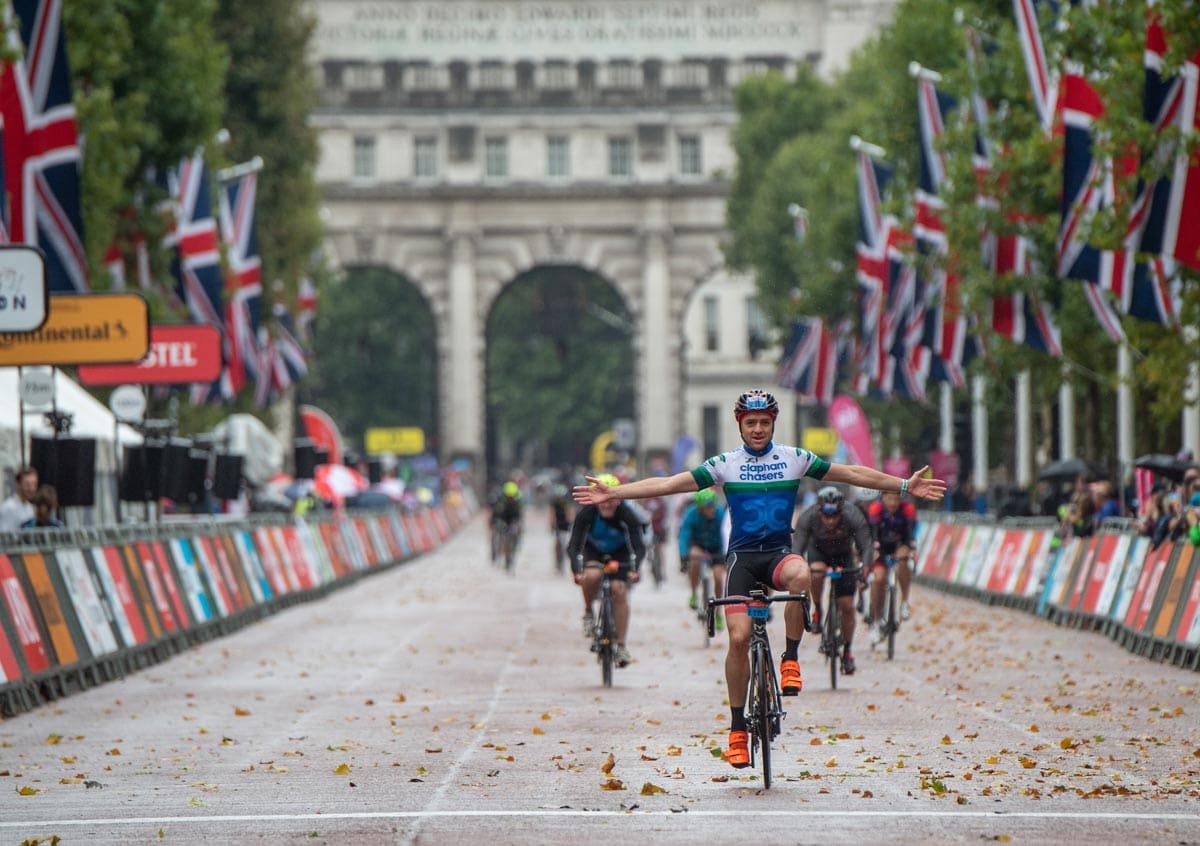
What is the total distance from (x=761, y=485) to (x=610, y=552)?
28.9 feet

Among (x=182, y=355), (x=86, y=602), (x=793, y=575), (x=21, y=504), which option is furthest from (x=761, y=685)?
(x=182, y=355)

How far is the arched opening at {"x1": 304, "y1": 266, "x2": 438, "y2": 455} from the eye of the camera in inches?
4766

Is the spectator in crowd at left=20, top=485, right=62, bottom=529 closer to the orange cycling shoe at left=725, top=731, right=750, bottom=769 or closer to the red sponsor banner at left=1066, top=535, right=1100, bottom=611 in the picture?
the red sponsor banner at left=1066, top=535, right=1100, bottom=611

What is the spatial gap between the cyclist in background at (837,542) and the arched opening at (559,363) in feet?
326

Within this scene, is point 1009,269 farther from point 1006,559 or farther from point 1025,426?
point 1025,426

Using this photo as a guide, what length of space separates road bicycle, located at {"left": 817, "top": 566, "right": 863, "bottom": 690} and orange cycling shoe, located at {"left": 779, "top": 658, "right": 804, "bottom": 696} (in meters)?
7.39

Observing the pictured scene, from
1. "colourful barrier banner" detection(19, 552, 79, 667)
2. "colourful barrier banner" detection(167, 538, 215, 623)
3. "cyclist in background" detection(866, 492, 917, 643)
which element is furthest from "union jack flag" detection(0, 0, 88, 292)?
"cyclist in background" detection(866, 492, 917, 643)

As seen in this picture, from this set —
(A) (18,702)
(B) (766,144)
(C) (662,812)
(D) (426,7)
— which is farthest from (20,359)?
(D) (426,7)

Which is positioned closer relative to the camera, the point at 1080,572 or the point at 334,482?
the point at 1080,572

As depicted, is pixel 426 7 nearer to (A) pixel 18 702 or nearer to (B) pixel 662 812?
(A) pixel 18 702

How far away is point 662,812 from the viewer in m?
13.2

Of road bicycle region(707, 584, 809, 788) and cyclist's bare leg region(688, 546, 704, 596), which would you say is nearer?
road bicycle region(707, 584, 809, 788)

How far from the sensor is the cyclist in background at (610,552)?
22891mm

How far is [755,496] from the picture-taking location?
48.5 ft
